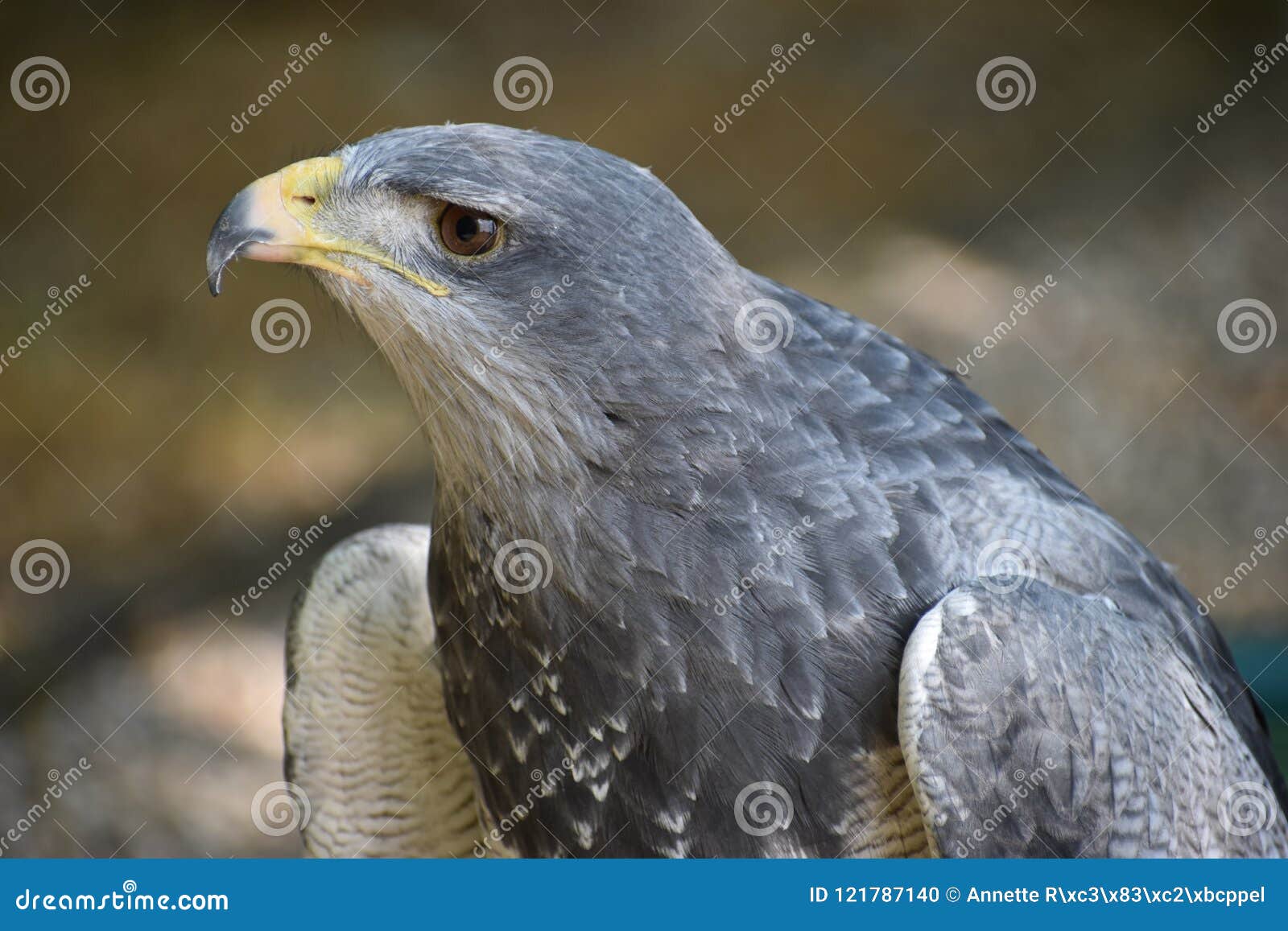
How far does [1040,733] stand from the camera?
262cm

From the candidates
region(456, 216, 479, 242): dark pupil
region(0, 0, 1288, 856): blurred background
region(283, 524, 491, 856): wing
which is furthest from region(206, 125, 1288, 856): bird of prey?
region(0, 0, 1288, 856): blurred background

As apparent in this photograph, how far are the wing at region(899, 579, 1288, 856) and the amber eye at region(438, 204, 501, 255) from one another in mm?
1272

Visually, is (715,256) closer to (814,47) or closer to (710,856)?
(710,856)

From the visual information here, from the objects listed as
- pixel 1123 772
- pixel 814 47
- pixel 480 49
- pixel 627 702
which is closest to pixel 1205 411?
pixel 814 47

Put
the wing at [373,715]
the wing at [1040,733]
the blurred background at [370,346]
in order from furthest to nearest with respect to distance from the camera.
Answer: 1. the blurred background at [370,346]
2. the wing at [373,715]
3. the wing at [1040,733]

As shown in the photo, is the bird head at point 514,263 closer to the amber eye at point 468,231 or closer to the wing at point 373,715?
the amber eye at point 468,231

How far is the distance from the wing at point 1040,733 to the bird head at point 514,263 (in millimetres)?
840

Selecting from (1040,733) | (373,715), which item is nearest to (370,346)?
(373,715)

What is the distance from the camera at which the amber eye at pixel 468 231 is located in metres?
2.67

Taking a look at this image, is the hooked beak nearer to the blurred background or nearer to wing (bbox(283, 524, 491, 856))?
wing (bbox(283, 524, 491, 856))

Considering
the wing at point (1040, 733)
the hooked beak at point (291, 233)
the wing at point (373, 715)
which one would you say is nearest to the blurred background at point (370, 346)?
the wing at point (373, 715)

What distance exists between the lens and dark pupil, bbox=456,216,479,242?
8.79 feet

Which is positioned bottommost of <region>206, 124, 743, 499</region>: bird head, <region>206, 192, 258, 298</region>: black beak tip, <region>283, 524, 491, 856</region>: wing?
<region>283, 524, 491, 856</region>: wing

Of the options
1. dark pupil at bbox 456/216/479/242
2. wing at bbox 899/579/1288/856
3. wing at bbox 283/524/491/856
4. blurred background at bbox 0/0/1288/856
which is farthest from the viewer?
blurred background at bbox 0/0/1288/856
